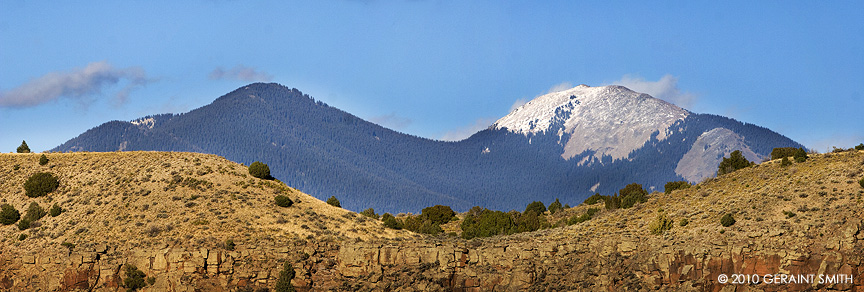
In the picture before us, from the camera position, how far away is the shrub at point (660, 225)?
9326cm

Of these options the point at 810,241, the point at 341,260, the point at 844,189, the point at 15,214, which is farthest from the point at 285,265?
the point at 844,189

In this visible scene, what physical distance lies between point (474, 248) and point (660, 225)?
1828 centimetres

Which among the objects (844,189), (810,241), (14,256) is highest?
(844,189)

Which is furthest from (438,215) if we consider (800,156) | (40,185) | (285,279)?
(40,185)

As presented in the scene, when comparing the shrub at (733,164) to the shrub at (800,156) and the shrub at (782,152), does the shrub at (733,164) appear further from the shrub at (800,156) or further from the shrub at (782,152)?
the shrub at (800,156)

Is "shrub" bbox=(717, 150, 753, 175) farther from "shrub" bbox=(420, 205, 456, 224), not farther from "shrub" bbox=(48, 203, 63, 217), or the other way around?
"shrub" bbox=(48, 203, 63, 217)

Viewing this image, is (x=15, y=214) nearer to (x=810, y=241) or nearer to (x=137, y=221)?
(x=137, y=221)

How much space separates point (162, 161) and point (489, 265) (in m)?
43.5

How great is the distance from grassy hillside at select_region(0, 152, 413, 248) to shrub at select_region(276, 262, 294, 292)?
564 centimetres

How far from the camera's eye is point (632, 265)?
85438 millimetres

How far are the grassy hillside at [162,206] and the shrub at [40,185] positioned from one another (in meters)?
0.68

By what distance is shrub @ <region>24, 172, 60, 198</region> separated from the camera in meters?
106

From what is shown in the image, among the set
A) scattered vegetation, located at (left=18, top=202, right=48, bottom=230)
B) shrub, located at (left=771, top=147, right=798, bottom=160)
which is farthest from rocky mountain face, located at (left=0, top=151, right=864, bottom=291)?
shrub, located at (left=771, top=147, right=798, bottom=160)

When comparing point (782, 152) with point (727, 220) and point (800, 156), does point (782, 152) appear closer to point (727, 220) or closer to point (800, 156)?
point (800, 156)
